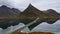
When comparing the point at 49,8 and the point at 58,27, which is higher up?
the point at 49,8

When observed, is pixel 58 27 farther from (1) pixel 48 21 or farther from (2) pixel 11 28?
(2) pixel 11 28

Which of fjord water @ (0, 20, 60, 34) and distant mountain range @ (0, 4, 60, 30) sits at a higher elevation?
distant mountain range @ (0, 4, 60, 30)

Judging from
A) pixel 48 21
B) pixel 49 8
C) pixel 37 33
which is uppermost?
pixel 49 8

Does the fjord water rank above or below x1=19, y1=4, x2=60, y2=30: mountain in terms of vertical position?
below

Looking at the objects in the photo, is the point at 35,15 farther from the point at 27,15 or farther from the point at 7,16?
the point at 7,16

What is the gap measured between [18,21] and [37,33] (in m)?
0.62

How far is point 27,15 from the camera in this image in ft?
17.3

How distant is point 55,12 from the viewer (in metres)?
5.30

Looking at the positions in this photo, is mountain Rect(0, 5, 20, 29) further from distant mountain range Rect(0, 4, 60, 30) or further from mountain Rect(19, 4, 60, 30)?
mountain Rect(19, 4, 60, 30)

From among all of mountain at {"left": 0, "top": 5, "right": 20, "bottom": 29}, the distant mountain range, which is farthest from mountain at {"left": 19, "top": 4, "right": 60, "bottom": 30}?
mountain at {"left": 0, "top": 5, "right": 20, "bottom": 29}

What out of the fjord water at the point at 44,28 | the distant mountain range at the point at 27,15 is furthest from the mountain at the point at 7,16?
the fjord water at the point at 44,28

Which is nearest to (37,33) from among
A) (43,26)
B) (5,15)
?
(43,26)

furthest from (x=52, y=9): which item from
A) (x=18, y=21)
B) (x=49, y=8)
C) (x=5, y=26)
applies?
(x=5, y=26)

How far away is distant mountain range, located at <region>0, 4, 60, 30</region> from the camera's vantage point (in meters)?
5.22
